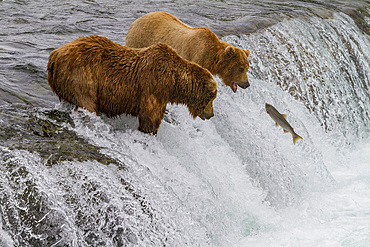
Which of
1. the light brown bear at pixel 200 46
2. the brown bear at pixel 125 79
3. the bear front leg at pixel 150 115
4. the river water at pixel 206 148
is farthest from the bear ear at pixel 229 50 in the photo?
the bear front leg at pixel 150 115

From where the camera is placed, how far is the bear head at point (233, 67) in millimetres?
5352

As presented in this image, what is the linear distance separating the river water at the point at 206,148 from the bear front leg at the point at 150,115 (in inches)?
4.5

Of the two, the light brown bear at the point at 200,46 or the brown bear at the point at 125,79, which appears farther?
the light brown bear at the point at 200,46

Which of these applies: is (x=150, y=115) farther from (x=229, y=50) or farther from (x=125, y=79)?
(x=229, y=50)

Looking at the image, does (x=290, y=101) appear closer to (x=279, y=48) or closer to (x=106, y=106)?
(x=279, y=48)

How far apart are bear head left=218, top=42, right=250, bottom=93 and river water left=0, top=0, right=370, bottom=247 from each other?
1.65 ft

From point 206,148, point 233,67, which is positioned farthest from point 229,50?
point 206,148

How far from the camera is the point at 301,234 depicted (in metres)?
5.05

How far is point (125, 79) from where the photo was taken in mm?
4207

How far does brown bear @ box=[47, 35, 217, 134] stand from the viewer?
401 centimetres

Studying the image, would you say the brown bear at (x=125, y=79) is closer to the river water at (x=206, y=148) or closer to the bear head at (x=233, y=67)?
the river water at (x=206, y=148)

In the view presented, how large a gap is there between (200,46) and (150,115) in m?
1.55

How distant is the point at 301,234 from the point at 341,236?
427 millimetres

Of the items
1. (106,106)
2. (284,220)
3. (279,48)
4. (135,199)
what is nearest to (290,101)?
(279,48)
